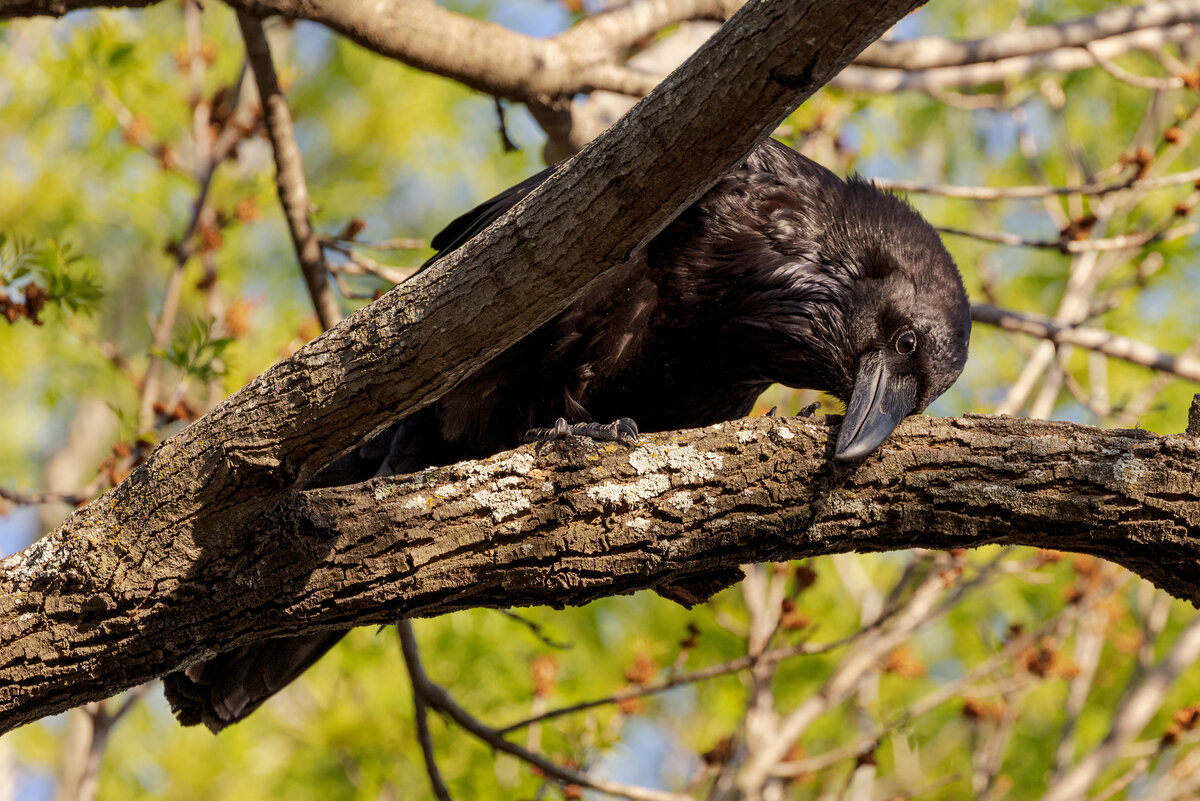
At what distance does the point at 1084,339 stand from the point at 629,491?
96.2 inches

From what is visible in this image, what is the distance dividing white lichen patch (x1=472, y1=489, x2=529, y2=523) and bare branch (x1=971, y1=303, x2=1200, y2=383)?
223 cm

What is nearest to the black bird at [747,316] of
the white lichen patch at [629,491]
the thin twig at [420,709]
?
the thin twig at [420,709]

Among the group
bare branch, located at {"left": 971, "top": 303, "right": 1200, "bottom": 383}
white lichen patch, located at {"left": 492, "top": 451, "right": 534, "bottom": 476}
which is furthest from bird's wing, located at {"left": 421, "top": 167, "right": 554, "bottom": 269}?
bare branch, located at {"left": 971, "top": 303, "right": 1200, "bottom": 383}

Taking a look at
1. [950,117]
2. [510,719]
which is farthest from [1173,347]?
[510,719]

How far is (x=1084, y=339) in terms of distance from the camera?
428 cm

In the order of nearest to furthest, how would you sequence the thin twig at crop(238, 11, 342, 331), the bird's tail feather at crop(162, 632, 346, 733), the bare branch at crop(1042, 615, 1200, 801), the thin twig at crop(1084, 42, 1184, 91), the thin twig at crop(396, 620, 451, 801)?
the bird's tail feather at crop(162, 632, 346, 733)
the thin twig at crop(396, 620, 451, 801)
the thin twig at crop(238, 11, 342, 331)
the bare branch at crop(1042, 615, 1200, 801)
the thin twig at crop(1084, 42, 1184, 91)

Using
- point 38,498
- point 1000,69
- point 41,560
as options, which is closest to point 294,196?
point 38,498

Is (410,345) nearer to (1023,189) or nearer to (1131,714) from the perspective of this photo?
(1023,189)

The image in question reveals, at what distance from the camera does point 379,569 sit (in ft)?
8.54

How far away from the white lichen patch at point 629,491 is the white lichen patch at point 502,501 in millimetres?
167

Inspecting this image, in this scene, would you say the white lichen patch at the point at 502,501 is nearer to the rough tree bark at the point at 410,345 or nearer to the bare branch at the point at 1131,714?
the rough tree bark at the point at 410,345

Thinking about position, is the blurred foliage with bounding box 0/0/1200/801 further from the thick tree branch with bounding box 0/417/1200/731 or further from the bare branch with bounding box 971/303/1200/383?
the thick tree branch with bounding box 0/417/1200/731

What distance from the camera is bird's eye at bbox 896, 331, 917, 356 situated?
3.58 metres

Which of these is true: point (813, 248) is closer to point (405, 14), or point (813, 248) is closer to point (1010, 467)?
point (1010, 467)
